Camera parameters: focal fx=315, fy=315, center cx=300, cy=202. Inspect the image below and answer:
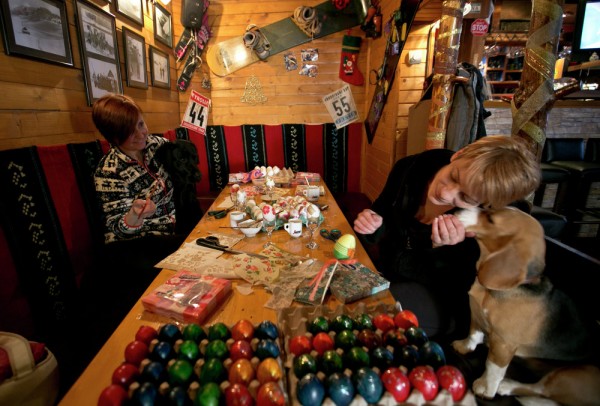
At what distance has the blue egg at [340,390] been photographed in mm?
586

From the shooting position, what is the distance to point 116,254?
5.68 feet

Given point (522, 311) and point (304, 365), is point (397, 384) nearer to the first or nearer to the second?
point (304, 365)

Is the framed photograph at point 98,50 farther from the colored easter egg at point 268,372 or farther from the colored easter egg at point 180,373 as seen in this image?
the colored easter egg at point 268,372

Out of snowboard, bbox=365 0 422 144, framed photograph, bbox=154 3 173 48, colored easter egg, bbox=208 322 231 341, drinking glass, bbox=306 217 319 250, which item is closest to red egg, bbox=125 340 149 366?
colored easter egg, bbox=208 322 231 341

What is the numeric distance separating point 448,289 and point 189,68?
3891 mm

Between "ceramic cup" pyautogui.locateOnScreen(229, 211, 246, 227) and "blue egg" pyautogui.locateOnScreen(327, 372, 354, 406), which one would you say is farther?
"ceramic cup" pyautogui.locateOnScreen(229, 211, 246, 227)

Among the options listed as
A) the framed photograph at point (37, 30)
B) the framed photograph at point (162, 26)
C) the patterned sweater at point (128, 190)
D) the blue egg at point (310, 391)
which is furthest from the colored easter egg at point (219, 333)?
the framed photograph at point (162, 26)

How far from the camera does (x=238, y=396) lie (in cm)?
59

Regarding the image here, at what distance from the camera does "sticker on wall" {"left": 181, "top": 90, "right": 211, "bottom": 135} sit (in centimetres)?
321

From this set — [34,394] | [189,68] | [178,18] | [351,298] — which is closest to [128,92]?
[189,68]

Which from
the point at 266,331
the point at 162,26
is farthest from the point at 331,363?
the point at 162,26

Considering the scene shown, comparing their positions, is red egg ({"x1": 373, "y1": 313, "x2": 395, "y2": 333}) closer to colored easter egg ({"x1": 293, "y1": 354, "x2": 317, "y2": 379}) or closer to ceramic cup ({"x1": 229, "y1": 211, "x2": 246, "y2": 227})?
colored easter egg ({"x1": 293, "y1": 354, "x2": 317, "y2": 379})

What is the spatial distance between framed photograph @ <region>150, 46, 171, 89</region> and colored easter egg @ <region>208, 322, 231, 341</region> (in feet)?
10.5

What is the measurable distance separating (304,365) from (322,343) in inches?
3.2
